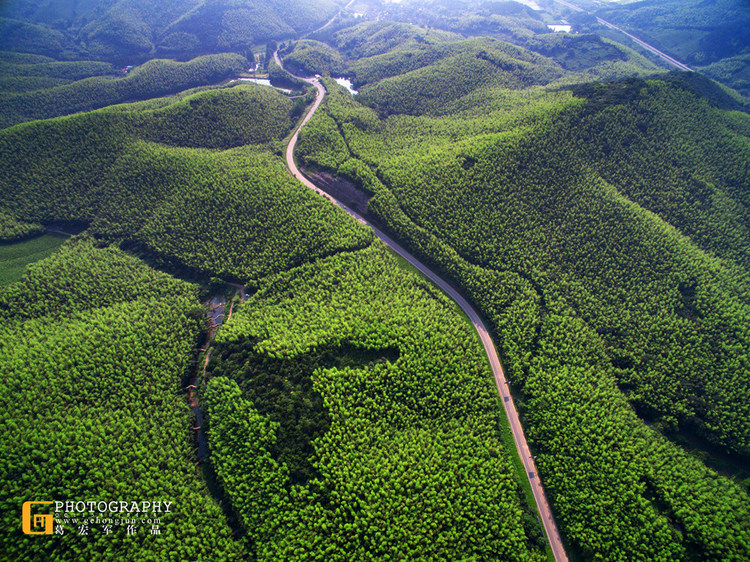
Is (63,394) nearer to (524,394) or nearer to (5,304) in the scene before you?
(5,304)

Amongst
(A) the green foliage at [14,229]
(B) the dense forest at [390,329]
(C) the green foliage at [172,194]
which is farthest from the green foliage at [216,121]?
(A) the green foliage at [14,229]

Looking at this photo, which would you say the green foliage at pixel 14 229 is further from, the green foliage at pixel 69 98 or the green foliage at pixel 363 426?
the green foliage at pixel 69 98

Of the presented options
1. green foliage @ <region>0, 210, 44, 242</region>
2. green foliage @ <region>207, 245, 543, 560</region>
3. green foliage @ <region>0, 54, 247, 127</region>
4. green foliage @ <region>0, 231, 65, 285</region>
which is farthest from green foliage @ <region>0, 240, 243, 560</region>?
green foliage @ <region>0, 54, 247, 127</region>

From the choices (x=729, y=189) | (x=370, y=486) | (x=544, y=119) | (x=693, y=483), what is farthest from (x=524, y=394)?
(x=729, y=189)

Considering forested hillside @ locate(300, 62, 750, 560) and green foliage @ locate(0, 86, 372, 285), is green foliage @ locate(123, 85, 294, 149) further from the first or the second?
forested hillside @ locate(300, 62, 750, 560)
